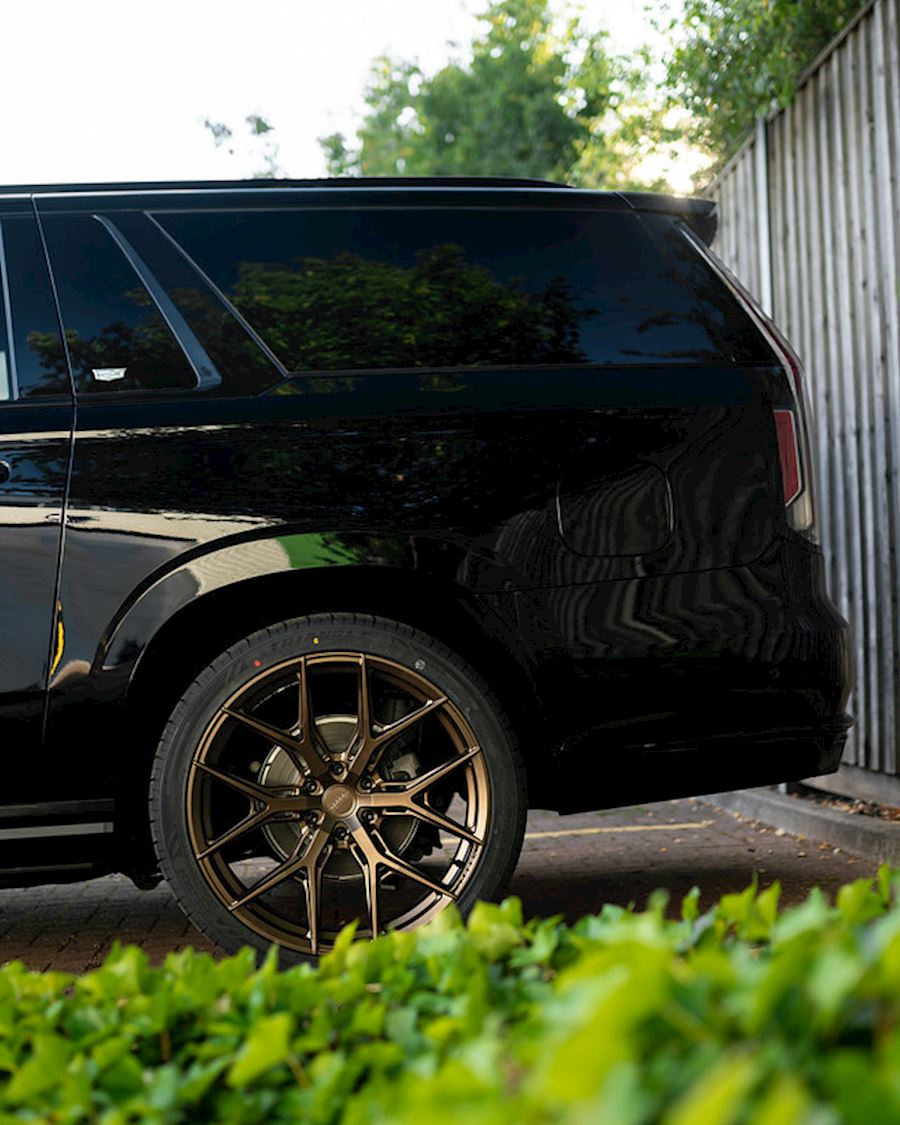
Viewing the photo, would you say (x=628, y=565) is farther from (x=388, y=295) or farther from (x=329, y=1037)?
(x=329, y=1037)

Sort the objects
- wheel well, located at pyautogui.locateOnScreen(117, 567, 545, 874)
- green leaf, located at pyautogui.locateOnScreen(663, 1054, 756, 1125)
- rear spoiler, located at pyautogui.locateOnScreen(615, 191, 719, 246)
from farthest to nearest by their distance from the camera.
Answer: rear spoiler, located at pyautogui.locateOnScreen(615, 191, 719, 246) < wheel well, located at pyautogui.locateOnScreen(117, 567, 545, 874) < green leaf, located at pyautogui.locateOnScreen(663, 1054, 756, 1125)

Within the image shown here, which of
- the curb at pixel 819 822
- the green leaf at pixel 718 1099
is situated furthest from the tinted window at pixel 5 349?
the curb at pixel 819 822

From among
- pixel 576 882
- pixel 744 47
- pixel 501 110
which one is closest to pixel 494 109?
pixel 501 110

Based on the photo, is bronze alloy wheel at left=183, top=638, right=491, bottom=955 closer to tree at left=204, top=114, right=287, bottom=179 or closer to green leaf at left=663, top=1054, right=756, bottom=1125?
green leaf at left=663, top=1054, right=756, bottom=1125

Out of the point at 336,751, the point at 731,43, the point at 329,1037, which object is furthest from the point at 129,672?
the point at 731,43

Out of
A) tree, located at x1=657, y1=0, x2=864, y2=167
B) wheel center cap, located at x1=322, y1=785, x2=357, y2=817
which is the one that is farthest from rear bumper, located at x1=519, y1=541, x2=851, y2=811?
tree, located at x1=657, y1=0, x2=864, y2=167

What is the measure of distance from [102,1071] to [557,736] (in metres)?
2.26

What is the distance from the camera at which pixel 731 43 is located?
29.7 feet

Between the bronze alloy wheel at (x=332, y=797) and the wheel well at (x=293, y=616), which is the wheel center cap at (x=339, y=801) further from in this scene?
the wheel well at (x=293, y=616)

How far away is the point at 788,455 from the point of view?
154 inches

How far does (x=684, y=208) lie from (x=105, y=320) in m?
1.60

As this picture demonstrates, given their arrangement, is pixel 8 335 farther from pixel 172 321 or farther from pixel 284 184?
pixel 284 184

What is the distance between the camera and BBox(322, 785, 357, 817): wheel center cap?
358cm

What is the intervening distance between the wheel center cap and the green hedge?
5.53 ft
